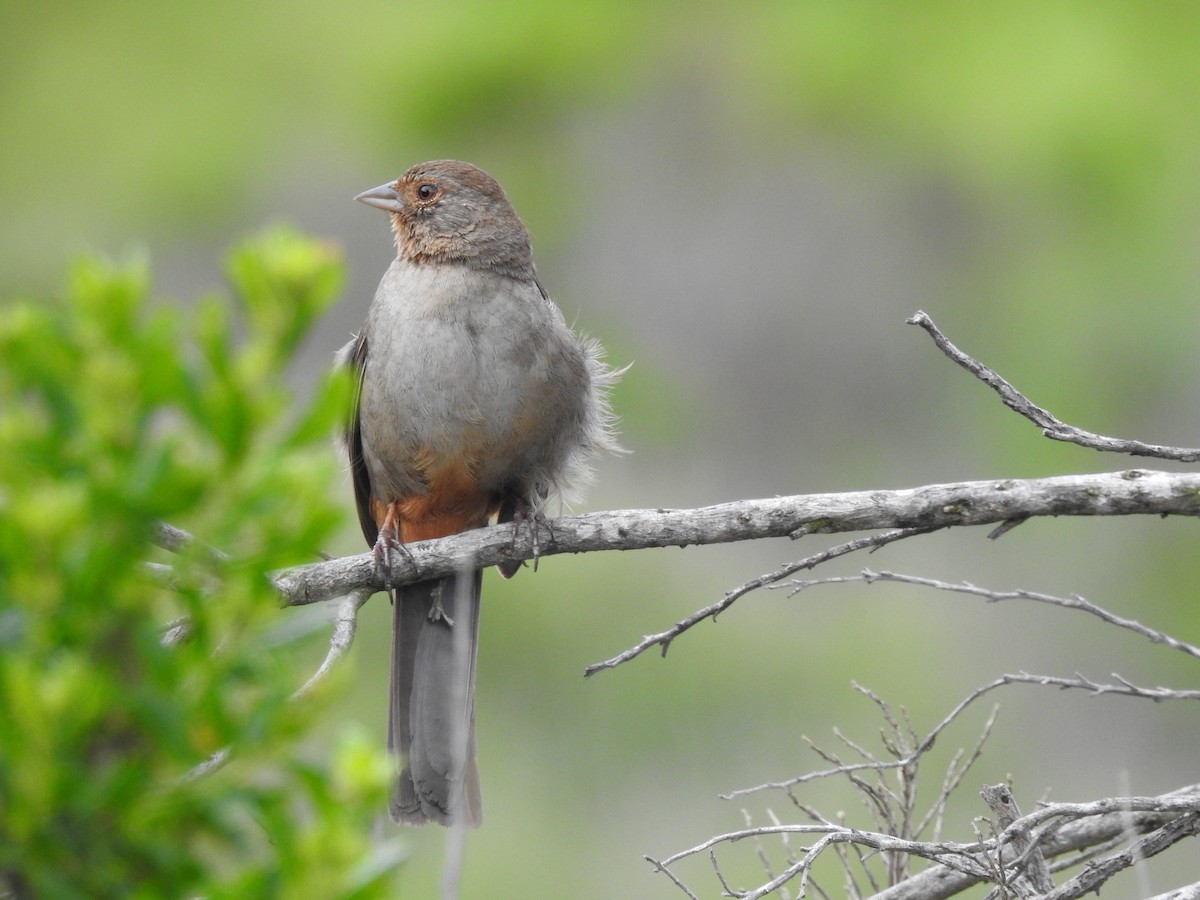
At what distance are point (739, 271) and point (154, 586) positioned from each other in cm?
1126

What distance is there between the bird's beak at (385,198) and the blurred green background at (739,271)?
13.5ft

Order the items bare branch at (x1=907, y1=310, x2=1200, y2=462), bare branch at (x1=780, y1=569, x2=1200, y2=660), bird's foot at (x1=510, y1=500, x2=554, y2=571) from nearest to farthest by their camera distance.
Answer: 1. bare branch at (x1=780, y1=569, x2=1200, y2=660)
2. bare branch at (x1=907, y1=310, x2=1200, y2=462)
3. bird's foot at (x1=510, y1=500, x2=554, y2=571)

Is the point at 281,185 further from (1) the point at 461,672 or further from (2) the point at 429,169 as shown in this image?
(1) the point at 461,672

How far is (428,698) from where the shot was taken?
480cm

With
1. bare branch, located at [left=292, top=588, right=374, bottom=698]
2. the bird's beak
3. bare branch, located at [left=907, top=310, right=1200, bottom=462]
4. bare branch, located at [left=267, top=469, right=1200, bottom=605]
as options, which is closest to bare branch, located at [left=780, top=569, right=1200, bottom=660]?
bare branch, located at [left=267, top=469, right=1200, bottom=605]

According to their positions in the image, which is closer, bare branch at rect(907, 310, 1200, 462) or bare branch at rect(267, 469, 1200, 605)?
bare branch at rect(907, 310, 1200, 462)

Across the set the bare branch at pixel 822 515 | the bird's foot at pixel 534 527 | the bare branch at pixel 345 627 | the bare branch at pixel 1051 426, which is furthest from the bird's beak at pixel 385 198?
the bare branch at pixel 1051 426

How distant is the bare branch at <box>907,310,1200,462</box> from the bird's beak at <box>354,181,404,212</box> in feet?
9.04

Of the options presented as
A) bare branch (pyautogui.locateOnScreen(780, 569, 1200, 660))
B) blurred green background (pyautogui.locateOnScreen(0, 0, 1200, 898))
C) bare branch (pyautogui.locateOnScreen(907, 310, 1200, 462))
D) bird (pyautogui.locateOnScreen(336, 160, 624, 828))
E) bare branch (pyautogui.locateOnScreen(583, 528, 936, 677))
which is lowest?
bare branch (pyautogui.locateOnScreen(780, 569, 1200, 660))

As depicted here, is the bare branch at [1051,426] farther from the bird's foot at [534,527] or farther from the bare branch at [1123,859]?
the bird's foot at [534,527]

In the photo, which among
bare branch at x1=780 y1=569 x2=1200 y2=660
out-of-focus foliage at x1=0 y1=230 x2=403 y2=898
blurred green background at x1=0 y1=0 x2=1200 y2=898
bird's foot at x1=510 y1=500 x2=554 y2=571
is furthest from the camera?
blurred green background at x1=0 y1=0 x2=1200 y2=898

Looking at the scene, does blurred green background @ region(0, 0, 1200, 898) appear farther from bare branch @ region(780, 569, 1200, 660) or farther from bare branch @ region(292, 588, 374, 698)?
bare branch @ region(780, 569, 1200, 660)

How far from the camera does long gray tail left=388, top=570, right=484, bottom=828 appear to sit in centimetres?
454

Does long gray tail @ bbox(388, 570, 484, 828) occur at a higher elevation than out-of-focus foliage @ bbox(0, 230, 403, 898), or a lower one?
higher
